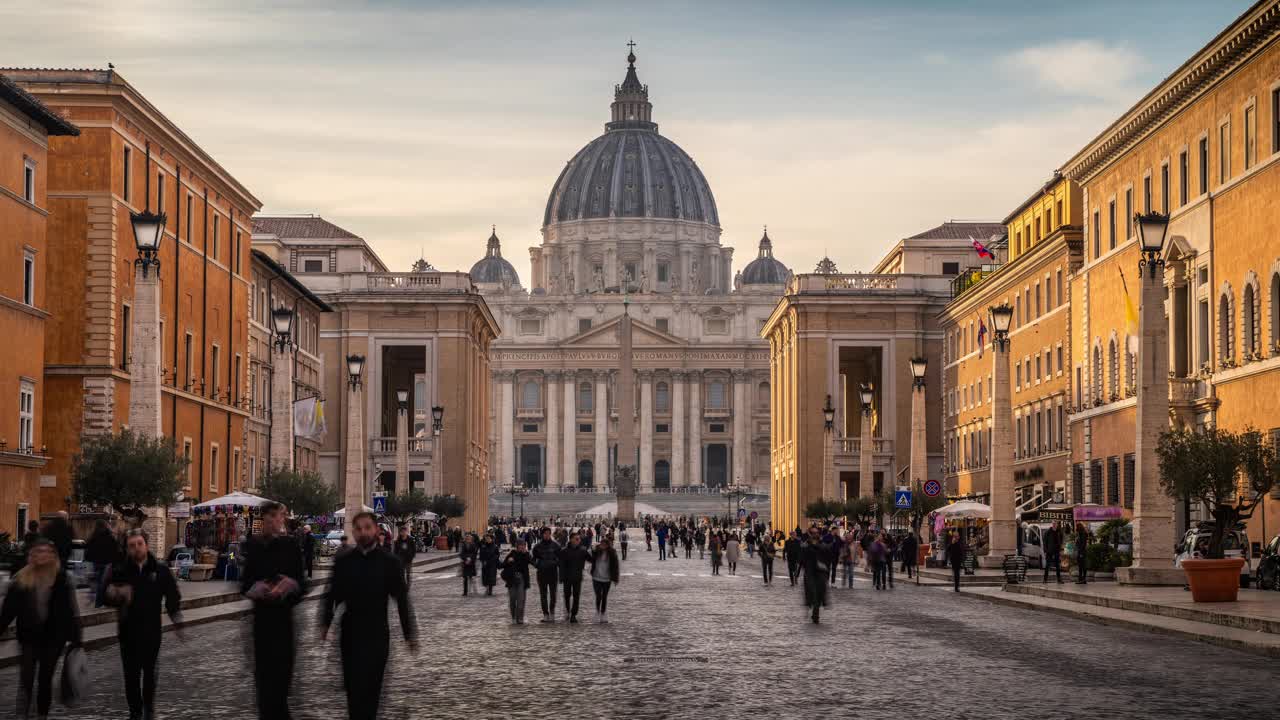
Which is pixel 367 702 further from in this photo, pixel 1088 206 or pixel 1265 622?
pixel 1088 206

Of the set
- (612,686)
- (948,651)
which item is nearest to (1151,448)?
(948,651)

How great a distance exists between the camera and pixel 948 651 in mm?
24531

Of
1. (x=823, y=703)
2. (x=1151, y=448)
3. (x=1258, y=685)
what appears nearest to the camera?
(x=823, y=703)

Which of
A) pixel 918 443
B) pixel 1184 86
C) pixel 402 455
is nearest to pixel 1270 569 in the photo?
pixel 1184 86

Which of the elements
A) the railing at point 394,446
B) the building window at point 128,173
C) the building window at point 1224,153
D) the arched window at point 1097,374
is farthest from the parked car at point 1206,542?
the railing at point 394,446

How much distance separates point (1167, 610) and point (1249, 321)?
19089 mm

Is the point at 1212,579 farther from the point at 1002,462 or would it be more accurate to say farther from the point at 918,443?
the point at 918,443

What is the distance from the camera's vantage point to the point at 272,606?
48.0ft

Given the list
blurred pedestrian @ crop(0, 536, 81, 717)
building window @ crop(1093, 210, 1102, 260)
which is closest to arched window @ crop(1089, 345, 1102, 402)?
building window @ crop(1093, 210, 1102, 260)

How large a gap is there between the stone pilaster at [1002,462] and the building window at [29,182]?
2450 cm

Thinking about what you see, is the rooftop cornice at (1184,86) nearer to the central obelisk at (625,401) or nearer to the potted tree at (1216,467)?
the potted tree at (1216,467)

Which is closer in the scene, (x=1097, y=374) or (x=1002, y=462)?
(x=1002, y=462)

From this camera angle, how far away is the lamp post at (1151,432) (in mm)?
38250

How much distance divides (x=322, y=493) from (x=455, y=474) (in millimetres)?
52381
